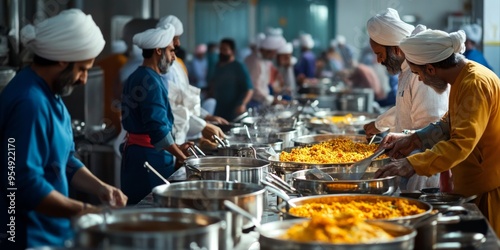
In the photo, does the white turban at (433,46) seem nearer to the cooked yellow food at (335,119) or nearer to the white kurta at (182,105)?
the white kurta at (182,105)

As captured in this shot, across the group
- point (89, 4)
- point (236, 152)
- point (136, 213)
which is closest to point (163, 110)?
point (236, 152)

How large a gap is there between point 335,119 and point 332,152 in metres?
2.00

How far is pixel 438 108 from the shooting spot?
12.4ft

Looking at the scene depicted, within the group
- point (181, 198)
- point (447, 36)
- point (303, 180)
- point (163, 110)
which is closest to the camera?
point (181, 198)

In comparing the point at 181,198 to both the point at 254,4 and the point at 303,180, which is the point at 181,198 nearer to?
the point at 303,180

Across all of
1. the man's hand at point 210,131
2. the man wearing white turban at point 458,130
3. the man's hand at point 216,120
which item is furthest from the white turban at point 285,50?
the man wearing white turban at point 458,130

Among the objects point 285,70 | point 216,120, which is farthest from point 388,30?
point 285,70

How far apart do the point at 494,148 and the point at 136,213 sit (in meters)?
1.58

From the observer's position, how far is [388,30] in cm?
384

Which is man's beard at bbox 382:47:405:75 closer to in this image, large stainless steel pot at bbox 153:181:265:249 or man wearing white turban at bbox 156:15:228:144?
man wearing white turban at bbox 156:15:228:144

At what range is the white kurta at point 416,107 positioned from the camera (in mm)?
3783

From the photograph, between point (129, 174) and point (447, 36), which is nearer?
point (447, 36)

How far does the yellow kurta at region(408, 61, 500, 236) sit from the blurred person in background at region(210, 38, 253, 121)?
459 cm

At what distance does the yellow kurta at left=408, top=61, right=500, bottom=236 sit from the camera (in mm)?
2846
